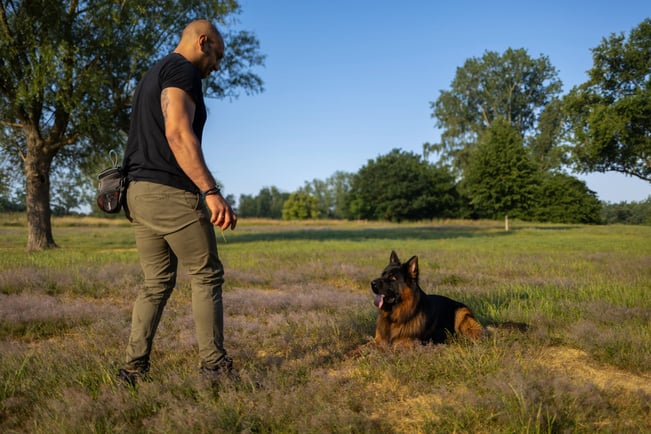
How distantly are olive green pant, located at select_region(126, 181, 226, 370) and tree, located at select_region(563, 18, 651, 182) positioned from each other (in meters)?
32.6

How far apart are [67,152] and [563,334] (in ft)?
69.4

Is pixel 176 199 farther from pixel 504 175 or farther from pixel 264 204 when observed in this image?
pixel 264 204

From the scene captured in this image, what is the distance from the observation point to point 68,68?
47.1 feet

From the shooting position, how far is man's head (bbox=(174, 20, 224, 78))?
3.20 m

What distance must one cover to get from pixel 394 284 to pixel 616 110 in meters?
31.8

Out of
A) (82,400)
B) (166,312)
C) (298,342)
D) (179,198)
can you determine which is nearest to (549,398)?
(298,342)

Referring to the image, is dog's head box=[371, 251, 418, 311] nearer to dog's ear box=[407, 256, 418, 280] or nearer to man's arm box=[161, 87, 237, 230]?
dog's ear box=[407, 256, 418, 280]

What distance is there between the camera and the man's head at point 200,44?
3197 millimetres

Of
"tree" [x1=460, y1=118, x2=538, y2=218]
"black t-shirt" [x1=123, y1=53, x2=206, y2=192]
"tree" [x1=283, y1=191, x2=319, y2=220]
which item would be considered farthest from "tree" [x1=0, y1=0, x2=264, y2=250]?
"tree" [x1=283, y1=191, x2=319, y2=220]

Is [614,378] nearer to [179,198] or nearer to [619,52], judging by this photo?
[179,198]

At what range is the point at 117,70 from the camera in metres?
16.6

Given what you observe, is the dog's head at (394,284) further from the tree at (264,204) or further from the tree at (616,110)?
the tree at (264,204)

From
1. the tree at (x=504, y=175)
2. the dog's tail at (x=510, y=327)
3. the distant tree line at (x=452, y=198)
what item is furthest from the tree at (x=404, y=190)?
the dog's tail at (x=510, y=327)

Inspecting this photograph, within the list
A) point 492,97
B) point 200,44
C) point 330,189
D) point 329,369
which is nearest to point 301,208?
point 330,189
